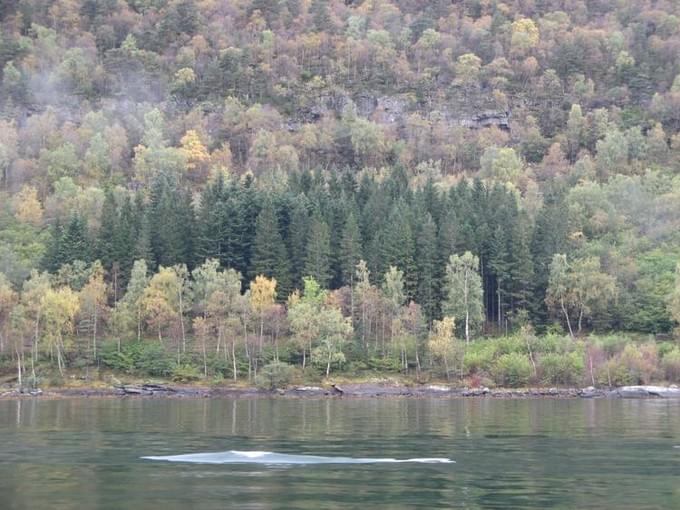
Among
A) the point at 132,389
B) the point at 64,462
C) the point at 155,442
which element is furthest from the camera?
the point at 132,389

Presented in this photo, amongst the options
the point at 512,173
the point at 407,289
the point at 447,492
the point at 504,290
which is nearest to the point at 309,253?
the point at 407,289

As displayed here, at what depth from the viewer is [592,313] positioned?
133m

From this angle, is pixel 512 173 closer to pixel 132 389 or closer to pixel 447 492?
pixel 132 389

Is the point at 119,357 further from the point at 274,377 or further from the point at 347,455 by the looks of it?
the point at 347,455

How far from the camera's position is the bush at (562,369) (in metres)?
115

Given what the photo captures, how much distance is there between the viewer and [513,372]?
380 ft

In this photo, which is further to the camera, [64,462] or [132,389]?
[132,389]

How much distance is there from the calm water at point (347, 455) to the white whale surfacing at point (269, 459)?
3.54 ft

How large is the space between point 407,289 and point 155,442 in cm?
7902

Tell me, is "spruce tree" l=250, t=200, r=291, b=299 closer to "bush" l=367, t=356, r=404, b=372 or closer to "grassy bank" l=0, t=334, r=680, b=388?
"grassy bank" l=0, t=334, r=680, b=388

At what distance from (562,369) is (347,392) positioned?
2116 cm

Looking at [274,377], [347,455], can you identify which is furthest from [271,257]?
[347,455]

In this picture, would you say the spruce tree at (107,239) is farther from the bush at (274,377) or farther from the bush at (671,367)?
the bush at (671,367)

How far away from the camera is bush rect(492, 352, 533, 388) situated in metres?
115
